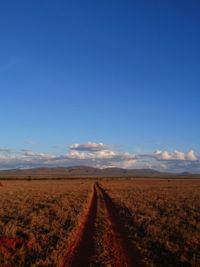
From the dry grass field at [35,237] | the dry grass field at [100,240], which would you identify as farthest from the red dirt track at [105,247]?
the dry grass field at [35,237]

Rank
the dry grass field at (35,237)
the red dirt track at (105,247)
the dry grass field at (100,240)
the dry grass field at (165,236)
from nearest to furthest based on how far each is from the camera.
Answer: the red dirt track at (105,247) → the dry grass field at (100,240) → the dry grass field at (35,237) → the dry grass field at (165,236)

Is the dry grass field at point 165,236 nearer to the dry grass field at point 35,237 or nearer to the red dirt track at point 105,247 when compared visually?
the red dirt track at point 105,247

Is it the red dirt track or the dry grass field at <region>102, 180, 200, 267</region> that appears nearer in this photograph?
the red dirt track

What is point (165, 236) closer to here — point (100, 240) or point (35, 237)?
point (100, 240)

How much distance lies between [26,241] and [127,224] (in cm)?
626

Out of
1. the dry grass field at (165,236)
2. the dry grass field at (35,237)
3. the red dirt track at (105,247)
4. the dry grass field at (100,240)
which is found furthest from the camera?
the dry grass field at (165,236)

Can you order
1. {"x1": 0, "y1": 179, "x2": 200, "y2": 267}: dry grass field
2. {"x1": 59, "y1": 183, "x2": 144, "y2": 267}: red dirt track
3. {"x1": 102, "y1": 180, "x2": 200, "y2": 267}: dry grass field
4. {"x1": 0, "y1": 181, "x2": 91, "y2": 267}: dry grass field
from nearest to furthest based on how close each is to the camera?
{"x1": 59, "y1": 183, "x2": 144, "y2": 267}: red dirt track < {"x1": 0, "y1": 179, "x2": 200, "y2": 267}: dry grass field < {"x1": 0, "y1": 181, "x2": 91, "y2": 267}: dry grass field < {"x1": 102, "y1": 180, "x2": 200, "y2": 267}: dry grass field

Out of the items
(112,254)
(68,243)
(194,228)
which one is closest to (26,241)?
(68,243)

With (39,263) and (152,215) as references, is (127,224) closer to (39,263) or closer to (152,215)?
(152,215)

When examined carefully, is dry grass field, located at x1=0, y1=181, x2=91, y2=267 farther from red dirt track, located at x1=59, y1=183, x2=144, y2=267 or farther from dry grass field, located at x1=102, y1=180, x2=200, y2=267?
dry grass field, located at x1=102, y1=180, x2=200, y2=267

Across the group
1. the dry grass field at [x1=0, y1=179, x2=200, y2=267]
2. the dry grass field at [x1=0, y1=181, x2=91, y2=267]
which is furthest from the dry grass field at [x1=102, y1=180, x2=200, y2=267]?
the dry grass field at [x1=0, y1=181, x2=91, y2=267]

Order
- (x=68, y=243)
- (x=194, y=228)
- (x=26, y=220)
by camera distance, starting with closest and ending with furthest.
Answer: (x=68, y=243) < (x=194, y=228) < (x=26, y=220)

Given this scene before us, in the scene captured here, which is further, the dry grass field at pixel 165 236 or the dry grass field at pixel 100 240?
the dry grass field at pixel 165 236

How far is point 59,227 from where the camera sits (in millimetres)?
18500
